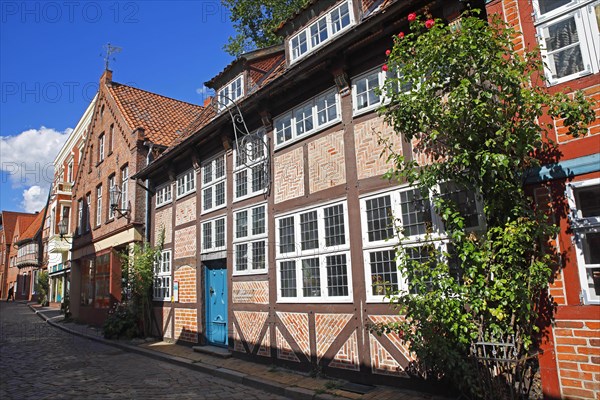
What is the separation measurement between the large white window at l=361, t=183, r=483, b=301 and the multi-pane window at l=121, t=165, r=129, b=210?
1240 cm

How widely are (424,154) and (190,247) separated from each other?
8.38 metres

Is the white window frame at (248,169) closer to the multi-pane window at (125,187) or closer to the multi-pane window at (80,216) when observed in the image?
the multi-pane window at (125,187)

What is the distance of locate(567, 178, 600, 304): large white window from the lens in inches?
183

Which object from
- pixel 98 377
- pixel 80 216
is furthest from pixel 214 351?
pixel 80 216

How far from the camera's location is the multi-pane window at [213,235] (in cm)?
1125

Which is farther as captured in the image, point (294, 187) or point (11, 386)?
point (294, 187)

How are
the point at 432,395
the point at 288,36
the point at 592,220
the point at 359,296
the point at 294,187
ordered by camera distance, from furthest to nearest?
the point at 288,36 < the point at 294,187 < the point at 359,296 < the point at 432,395 < the point at 592,220

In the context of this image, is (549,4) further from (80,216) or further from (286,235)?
(80,216)

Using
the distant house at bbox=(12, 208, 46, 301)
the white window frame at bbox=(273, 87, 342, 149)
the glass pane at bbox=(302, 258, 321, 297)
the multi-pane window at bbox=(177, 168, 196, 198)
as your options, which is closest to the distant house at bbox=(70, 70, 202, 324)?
the multi-pane window at bbox=(177, 168, 196, 198)

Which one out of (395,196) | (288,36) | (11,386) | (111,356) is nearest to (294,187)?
(395,196)

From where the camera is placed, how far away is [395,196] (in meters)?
6.86

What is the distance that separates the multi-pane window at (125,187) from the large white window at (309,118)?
9852mm

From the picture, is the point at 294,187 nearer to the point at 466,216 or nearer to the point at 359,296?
the point at 359,296

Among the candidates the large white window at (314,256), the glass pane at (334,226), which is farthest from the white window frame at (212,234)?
the glass pane at (334,226)
